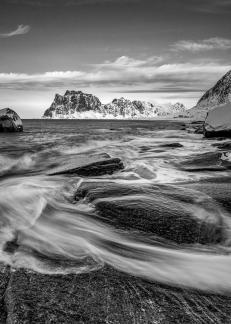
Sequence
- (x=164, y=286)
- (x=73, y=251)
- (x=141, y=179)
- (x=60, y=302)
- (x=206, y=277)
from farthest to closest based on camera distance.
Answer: (x=141, y=179) → (x=73, y=251) → (x=206, y=277) → (x=164, y=286) → (x=60, y=302)

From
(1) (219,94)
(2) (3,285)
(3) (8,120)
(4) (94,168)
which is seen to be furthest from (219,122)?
(1) (219,94)

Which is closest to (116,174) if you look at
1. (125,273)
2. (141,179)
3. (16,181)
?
(141,179)

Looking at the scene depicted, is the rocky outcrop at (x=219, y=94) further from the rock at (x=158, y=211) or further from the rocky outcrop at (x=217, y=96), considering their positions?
the rock at (x=158, y=211)

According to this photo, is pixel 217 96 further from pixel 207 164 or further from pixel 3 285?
pixel 3 285

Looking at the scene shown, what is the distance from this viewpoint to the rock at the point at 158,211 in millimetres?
4355

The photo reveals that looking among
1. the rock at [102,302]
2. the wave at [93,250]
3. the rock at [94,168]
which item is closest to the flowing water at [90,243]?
the wave at [93,250]

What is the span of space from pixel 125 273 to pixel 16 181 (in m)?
5.41

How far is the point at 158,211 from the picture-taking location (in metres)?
4.93

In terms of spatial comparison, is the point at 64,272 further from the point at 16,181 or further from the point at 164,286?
the point at 16,181

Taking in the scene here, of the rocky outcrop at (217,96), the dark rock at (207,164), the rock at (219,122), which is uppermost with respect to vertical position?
the rocky outcrop at (217,96)

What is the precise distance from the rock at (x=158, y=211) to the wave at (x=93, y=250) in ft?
0.56

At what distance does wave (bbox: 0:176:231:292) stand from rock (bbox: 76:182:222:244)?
0.17 metres

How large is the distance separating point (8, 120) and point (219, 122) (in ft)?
59.9

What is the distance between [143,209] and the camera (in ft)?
16.4
